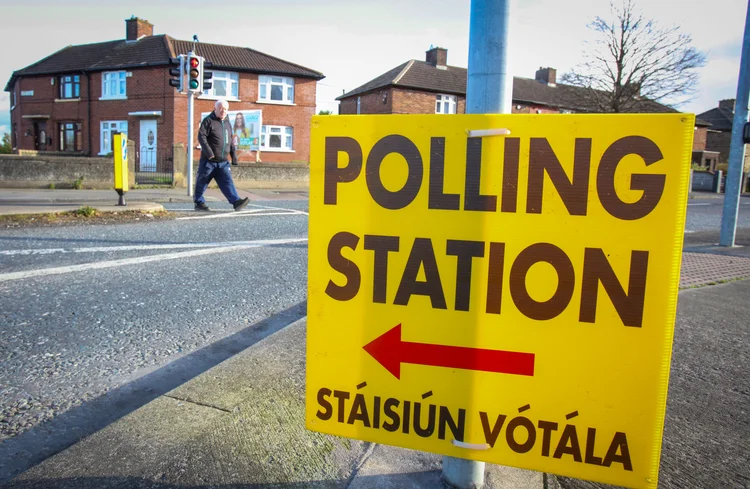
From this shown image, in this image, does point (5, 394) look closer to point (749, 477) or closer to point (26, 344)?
point (26, 344)

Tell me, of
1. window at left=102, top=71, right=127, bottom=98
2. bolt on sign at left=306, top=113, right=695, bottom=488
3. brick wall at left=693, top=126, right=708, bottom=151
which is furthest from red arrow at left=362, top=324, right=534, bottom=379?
brick wall at left=693, top=126, right=708, bottom=151

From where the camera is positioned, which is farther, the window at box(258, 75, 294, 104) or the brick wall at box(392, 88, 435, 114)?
the brick wall at box(392, 88, 435, 114)

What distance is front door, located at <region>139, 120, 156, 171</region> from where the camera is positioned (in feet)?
108

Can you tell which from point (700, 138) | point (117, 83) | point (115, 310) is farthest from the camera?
point (700, 138)

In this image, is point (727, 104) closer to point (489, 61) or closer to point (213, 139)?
point (213, 139)

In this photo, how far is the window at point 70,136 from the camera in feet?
121

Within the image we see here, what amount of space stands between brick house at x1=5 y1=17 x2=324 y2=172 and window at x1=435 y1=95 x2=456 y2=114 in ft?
39.1

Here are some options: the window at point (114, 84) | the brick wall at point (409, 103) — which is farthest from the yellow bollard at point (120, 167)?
the brick wall at point (409, 103)

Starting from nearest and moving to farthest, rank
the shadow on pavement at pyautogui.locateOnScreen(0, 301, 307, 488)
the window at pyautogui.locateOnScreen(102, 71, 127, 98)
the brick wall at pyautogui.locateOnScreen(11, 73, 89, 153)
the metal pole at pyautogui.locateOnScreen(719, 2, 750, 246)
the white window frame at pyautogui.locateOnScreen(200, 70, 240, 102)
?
the shadow on pavement at pyautogui.locateOnScreen(0, 301, 307, 488), the metal pole at pyautogui.locateOnScreen(719, 2, 750, 246), the white window frame at pyautogui.locateOnScreen(200, 70, 240, 102), the window at pyautogui.locateOnScreen(102, 71, 127, 98), the brick wall at pyautogui.locateOnScreen(11, 73, 89, 153)

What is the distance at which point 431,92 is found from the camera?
1709 inches

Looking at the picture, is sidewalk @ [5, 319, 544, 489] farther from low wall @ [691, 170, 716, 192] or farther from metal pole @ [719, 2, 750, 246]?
low wall @ [691, 170, 716, 192]

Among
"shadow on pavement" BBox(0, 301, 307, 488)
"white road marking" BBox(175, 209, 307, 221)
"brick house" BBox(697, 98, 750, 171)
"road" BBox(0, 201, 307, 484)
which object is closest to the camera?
"shadow on pavement" BBox(0, 301, 307, 488)

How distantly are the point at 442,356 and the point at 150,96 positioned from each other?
36.6m

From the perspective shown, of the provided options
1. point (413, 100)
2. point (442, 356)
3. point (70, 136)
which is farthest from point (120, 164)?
point (413, 100)
